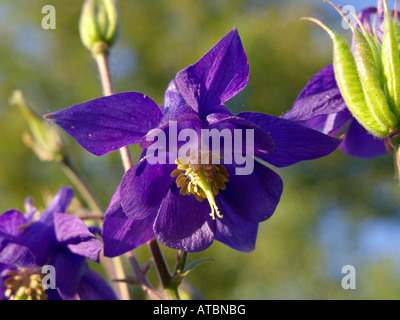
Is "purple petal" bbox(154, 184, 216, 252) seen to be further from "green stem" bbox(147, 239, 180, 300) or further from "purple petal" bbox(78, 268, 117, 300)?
"purple petal" bbox(78, 268, 117, 300)

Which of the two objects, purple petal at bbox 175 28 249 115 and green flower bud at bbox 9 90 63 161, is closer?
Answer: purple petal at bbox 175 28 249 115

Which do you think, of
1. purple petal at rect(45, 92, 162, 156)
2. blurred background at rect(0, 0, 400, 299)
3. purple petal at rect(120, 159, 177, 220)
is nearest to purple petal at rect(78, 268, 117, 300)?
purple petal at rect(120, 159, 177, 220)

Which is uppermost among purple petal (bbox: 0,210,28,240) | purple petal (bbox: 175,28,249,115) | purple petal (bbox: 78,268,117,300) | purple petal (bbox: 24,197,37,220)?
purple petal (bbox: 175,28,249,115)

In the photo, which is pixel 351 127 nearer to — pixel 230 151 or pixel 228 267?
pixel 230 151

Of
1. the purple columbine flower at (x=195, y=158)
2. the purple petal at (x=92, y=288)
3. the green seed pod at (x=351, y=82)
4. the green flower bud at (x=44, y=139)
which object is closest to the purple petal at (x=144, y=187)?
the purple columbine flower at (x=195, y=158)

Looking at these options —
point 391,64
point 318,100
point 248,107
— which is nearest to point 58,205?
point 318,100
